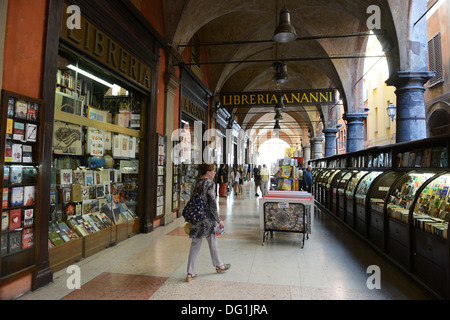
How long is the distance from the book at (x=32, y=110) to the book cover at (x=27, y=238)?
1173 millimetres

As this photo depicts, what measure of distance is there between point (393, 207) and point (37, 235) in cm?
441

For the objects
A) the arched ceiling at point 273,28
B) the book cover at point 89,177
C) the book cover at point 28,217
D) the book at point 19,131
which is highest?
the arched ceiling at point 273,28

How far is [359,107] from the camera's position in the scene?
10.2 m

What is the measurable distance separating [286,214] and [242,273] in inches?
63.5

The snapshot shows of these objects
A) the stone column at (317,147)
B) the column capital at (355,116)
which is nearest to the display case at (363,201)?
the column capital at (355,116)

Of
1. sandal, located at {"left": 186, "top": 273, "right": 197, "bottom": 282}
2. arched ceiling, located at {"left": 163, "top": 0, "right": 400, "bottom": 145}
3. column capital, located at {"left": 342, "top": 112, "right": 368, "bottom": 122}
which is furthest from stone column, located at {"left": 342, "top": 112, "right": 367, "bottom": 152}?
sandal, located at {"left": 186, "top": 273, "right": 197, "bottom": 282}

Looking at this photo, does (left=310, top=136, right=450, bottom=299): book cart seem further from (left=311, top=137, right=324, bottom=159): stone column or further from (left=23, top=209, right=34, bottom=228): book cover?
(left=311, top=137, right=324, bottom=159): stone column

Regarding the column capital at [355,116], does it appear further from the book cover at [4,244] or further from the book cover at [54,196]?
the book cover at [4,244]

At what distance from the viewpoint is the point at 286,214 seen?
467cm

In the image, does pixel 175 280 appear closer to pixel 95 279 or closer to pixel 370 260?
pixel 95 279

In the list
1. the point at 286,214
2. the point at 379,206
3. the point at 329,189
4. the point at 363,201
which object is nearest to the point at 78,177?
the point at 286,214

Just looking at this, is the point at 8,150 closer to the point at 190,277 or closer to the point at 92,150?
the point at 92,150

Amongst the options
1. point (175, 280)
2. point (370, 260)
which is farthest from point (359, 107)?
point (175, 280)

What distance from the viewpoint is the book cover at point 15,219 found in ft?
8.63
